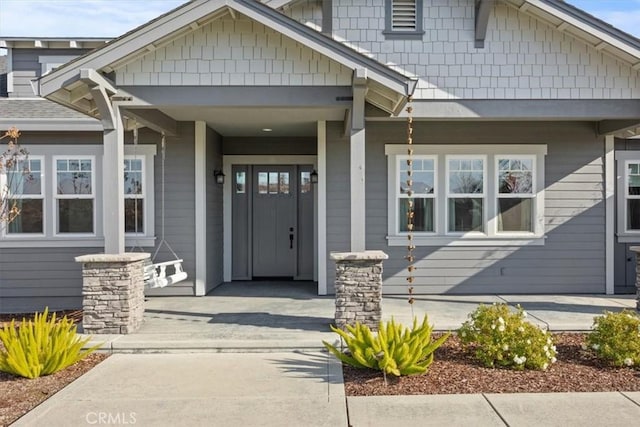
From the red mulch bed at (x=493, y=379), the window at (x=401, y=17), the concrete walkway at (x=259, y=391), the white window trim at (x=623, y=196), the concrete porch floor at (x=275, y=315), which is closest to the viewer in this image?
the concrete walkway at (x=259, y=391)

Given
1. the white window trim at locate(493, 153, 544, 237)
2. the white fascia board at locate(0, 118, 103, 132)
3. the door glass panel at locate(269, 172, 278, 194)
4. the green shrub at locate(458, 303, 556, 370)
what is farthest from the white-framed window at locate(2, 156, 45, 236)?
the white window trim at locate(493, 153, 544, 237)

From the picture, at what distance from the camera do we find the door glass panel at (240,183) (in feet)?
35.0

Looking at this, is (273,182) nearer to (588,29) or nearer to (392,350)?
(588,29)

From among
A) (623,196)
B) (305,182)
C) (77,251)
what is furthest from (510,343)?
(77,251)

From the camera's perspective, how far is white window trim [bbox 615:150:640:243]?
9.30m

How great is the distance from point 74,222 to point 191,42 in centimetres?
437

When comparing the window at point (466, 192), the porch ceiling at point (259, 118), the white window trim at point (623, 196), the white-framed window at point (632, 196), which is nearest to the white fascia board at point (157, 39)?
the porch ceiling at point (259, 118)

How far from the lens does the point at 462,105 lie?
25.4 feet

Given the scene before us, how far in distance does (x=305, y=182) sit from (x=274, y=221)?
1.03 m

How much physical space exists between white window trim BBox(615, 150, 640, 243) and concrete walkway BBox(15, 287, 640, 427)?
105 inches

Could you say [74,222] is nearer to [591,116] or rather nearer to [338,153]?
[338,153]

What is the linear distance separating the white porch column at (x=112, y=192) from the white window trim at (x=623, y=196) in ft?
27.3

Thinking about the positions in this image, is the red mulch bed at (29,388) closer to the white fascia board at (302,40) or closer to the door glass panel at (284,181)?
the white fascia board at (302,40)

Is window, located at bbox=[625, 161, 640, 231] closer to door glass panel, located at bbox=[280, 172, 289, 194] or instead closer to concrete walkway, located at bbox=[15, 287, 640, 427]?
concrete walkway, located at bbox=[15, 287, 640, 427]
